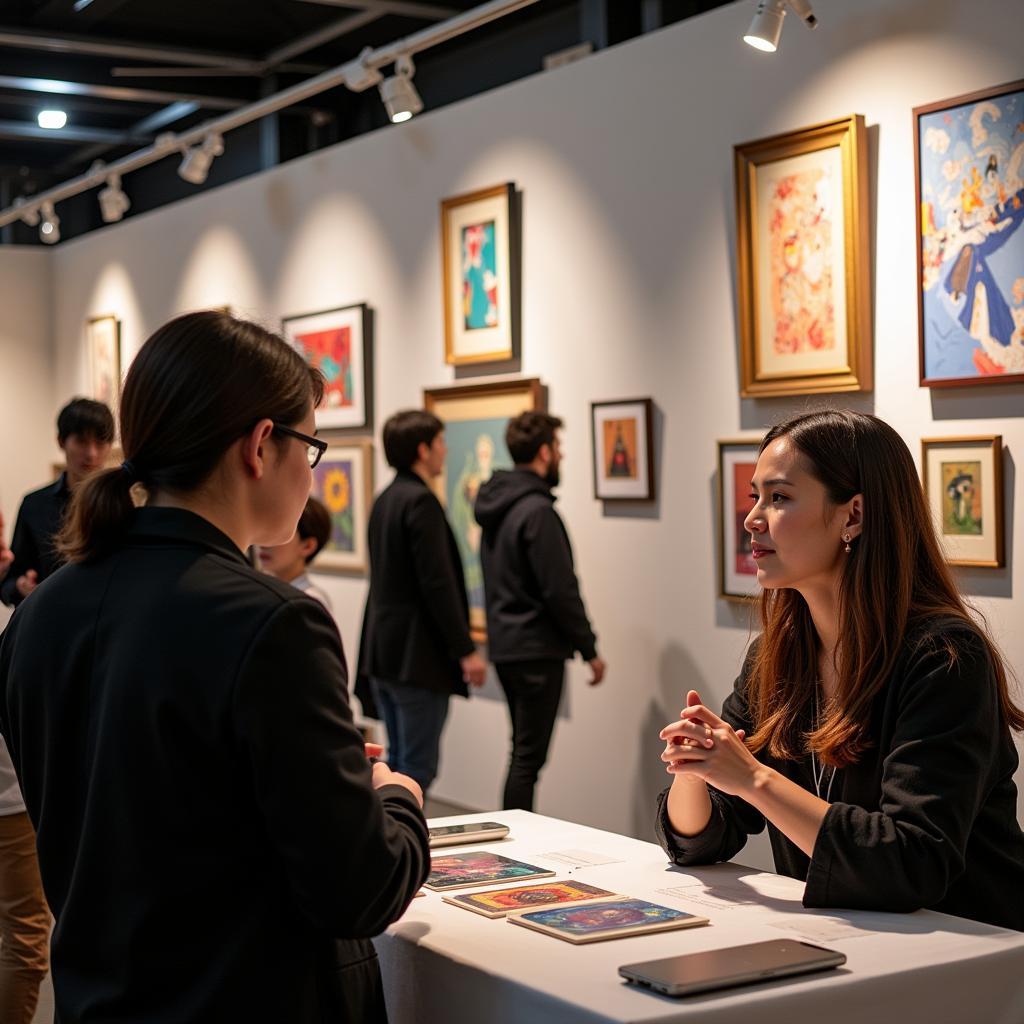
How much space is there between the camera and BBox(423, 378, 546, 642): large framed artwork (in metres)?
6.63

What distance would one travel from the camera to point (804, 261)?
16.5 feet

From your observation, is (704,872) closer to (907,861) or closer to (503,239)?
(907,861)

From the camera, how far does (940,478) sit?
15.0ft

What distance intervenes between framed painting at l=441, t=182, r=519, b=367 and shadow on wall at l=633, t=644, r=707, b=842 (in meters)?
1.65

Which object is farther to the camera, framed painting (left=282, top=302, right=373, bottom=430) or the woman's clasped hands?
framed painting (left=282, top=302, right=373, bottom=430)

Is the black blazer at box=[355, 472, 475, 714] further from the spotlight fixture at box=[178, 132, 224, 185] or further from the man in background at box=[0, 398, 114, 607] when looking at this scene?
the spotlight fixture at box=[178, 132, 224, 185]

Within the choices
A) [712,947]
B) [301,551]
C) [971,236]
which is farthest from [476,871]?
[971,236]

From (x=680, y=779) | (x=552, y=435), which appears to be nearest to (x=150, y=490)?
(x=680, y=779)

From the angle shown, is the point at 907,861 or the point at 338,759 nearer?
the point at 338,759

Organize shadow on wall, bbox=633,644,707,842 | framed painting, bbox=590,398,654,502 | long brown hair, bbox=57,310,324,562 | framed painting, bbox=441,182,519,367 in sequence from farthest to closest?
framed painting, bbox=441,182,519,367
framed painting, bbox=590,398,654,502
shadow on wall, bbox=633,644,707,842
long brown hair, bbox=57,310,324,562

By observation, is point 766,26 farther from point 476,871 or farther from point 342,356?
point 342,356

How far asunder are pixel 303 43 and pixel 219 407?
278 inches

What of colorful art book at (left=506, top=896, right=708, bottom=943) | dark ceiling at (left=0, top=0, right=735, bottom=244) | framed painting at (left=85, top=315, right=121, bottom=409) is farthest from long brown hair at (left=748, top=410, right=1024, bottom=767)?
framed painting at (left=85, top=315, right=121, bottom=409)

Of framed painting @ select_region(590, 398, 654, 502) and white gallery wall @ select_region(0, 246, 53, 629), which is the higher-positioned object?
white gallery wall @ select_region(0, 246, 53, 629)
